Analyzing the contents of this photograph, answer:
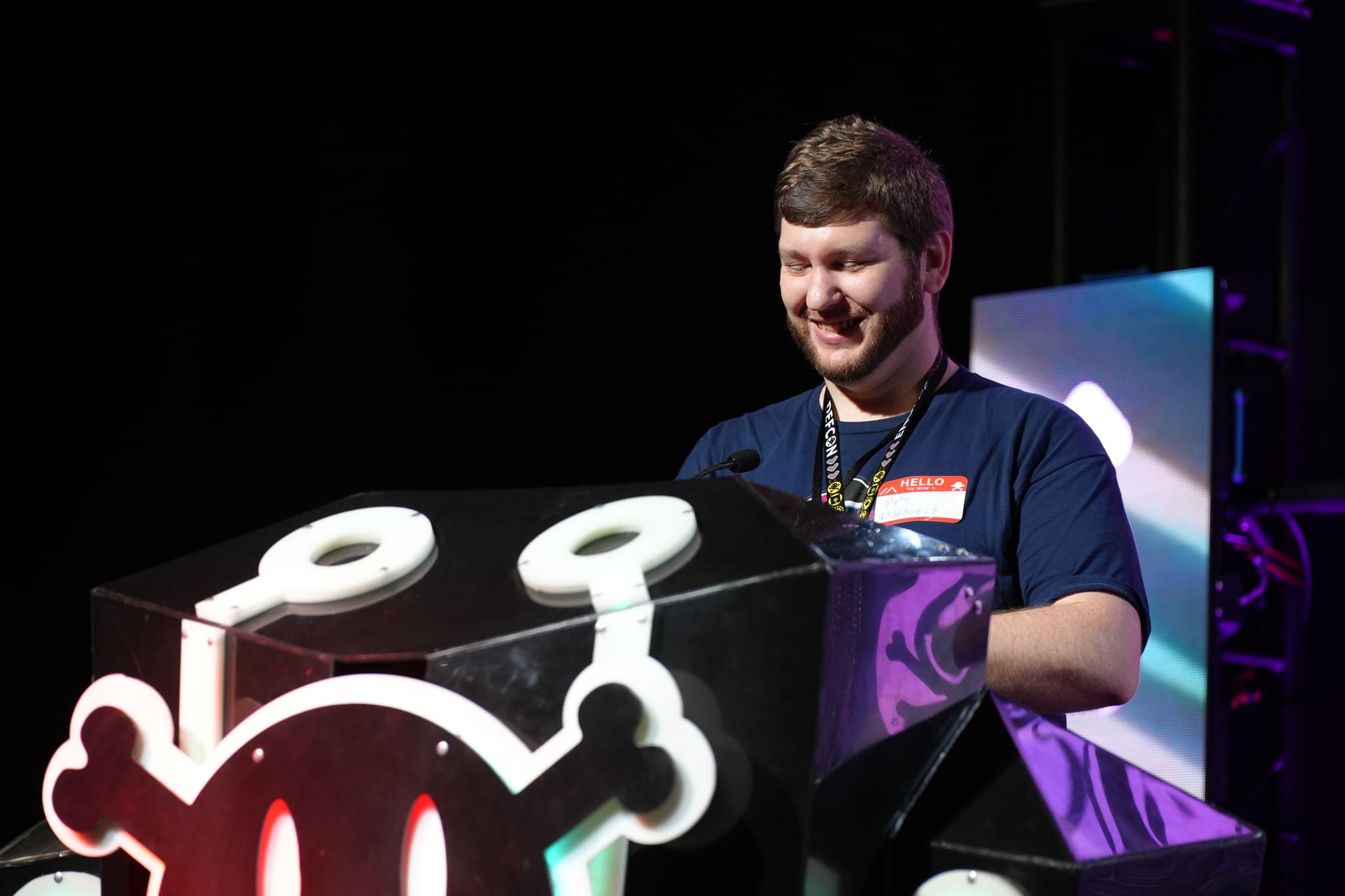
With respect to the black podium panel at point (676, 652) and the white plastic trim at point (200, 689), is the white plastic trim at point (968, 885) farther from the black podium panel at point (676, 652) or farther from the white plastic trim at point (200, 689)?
the white plastic trim at point (200, 689)

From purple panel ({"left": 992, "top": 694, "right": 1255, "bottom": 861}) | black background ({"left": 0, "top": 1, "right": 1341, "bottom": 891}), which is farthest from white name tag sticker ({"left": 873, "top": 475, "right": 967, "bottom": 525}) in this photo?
black background ({"left": 0, "top": 1, "right": 1341, "bottom": 891})

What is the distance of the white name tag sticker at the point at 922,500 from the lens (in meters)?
1.50

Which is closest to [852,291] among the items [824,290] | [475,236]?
[824,290]

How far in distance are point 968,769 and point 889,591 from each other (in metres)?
0.17

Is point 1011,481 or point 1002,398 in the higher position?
point 1002,398

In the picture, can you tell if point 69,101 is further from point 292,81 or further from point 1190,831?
point 1190,831

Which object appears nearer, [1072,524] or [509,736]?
[509,736]

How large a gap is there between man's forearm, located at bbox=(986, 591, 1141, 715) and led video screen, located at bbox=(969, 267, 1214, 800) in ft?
5.59

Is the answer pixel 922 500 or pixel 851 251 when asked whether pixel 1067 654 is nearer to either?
pixel 922 500

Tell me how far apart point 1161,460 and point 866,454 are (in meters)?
1.73

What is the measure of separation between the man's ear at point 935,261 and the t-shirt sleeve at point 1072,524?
0.26 m

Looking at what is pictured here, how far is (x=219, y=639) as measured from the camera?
2.78ft

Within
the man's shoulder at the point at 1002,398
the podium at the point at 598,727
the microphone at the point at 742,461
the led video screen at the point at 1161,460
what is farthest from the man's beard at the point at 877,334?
the led video screen at the point at 1161,460

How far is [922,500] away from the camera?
4.98 feet
